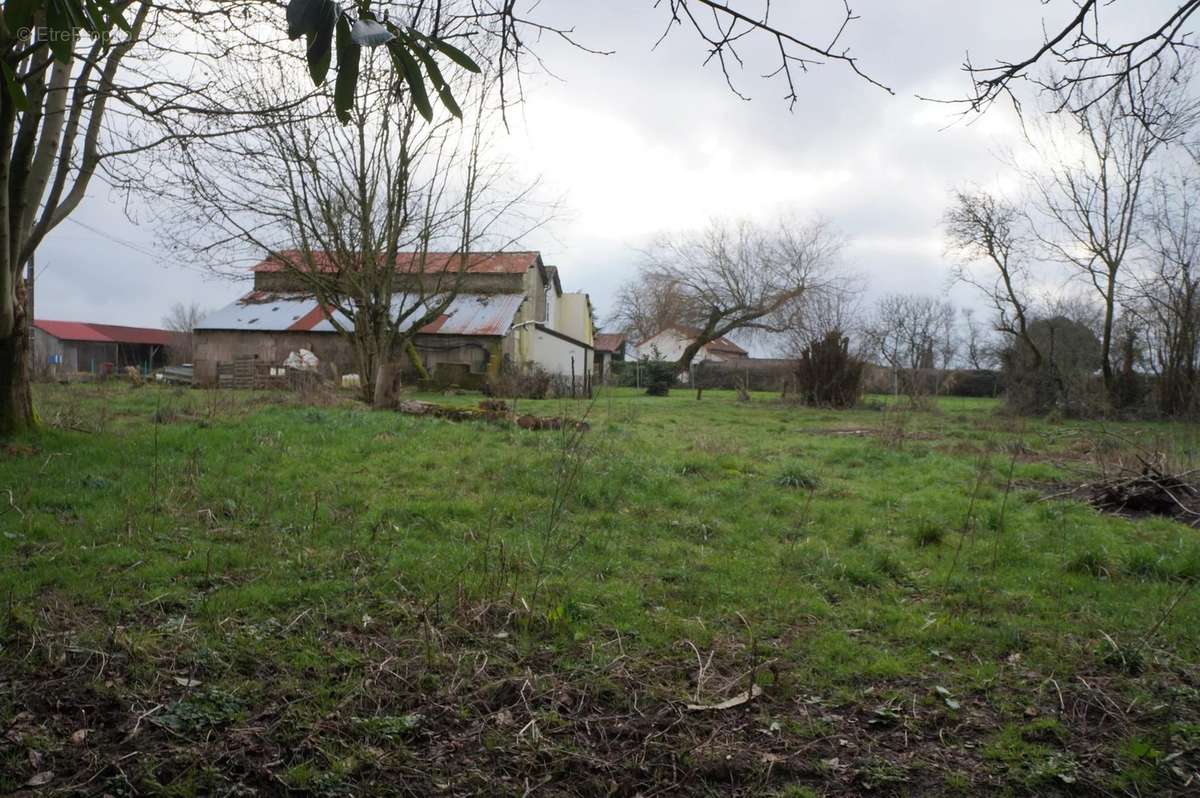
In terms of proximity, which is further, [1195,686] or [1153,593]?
[1153,593]

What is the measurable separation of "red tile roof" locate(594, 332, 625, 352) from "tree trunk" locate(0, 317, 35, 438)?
51416 millimetres

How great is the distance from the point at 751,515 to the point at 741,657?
324 cm

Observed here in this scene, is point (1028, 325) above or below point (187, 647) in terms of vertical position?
above

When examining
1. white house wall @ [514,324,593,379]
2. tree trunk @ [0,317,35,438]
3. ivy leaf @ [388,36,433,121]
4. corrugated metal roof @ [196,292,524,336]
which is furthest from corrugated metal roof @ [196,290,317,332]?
ivy leaf @ [388,36,433,121]

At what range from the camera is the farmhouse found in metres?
29.5

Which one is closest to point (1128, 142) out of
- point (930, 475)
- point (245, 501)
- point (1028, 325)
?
point (1028, 325)

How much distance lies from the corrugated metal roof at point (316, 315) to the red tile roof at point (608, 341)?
27.6 m

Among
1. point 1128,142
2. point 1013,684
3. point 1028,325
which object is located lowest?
point 1013,684

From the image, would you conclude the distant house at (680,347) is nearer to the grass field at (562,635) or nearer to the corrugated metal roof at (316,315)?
the corrugated metal roof at (316,315)

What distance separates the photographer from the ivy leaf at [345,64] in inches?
87.7

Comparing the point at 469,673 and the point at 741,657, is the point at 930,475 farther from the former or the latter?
the point at 469,673

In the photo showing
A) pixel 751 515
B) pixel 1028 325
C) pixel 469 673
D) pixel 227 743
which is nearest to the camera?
pixel 227 743

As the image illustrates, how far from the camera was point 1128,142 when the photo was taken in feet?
75.6

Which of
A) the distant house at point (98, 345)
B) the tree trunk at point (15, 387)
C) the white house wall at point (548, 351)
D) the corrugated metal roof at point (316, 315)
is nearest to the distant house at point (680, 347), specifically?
Result: the white house wall at point (548, 351)
